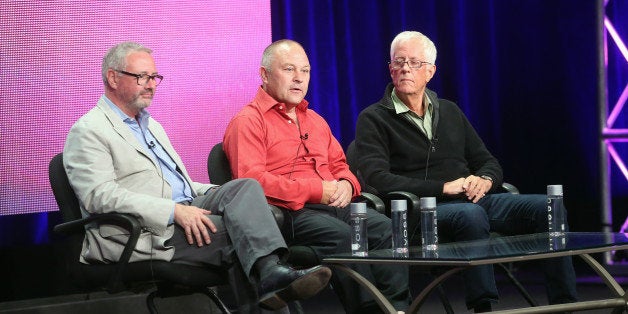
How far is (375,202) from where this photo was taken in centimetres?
415

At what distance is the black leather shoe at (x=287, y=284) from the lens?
318 cm

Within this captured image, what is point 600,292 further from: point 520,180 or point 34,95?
point 34,95

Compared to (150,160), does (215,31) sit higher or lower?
higher

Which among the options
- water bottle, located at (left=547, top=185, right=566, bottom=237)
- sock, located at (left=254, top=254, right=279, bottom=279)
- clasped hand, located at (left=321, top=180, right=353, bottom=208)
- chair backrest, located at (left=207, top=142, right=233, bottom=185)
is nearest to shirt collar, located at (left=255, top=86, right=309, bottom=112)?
chair backrest, located at (left=207, top=142, right=233, bottom=185)

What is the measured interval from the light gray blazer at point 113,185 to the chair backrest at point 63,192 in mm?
31

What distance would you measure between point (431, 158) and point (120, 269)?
1.77 meters

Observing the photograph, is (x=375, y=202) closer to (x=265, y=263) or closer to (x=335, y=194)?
(x=335, y=194)

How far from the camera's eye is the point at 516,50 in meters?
6.35

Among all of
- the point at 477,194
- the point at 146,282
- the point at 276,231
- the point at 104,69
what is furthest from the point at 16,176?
the point at 477,194

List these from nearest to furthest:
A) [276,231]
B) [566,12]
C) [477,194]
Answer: [276,231] < [477,194] < [566,12]

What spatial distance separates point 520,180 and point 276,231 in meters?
3.36

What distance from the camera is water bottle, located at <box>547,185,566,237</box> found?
376cm

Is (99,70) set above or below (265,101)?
above

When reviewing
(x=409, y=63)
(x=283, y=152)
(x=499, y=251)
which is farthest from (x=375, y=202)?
(x=499, y=251)
